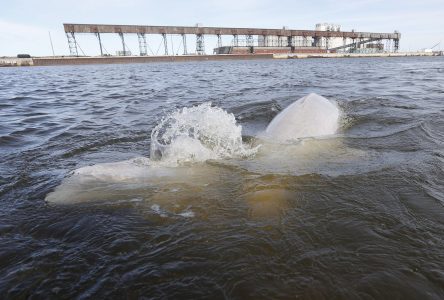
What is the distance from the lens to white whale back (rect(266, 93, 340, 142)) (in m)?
6.45

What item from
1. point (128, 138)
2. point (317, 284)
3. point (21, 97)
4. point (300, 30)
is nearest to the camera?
point (317, 284)

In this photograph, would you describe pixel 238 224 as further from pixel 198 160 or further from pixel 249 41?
pixel 249 41

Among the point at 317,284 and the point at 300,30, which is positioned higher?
the point at 300,30

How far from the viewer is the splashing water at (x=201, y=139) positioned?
5.50 meters

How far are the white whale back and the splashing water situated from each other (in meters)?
0.81

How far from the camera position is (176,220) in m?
3.51

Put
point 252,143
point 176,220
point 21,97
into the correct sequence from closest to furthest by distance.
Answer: point 176,220 < point 252,143 < point 21,97

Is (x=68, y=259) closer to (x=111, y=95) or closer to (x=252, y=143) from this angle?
(x=252, y=143)

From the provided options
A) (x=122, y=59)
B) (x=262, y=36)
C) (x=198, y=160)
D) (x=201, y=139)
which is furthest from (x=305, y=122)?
(x=262, y=36)

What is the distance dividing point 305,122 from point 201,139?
2140 mm

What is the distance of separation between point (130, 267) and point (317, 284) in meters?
1.49

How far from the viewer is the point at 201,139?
21.0 feet

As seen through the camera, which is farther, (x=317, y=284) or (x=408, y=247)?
(x=408, y=247)

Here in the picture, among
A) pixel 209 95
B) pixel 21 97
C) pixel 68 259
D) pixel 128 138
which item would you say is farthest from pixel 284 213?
pixel 21 97
